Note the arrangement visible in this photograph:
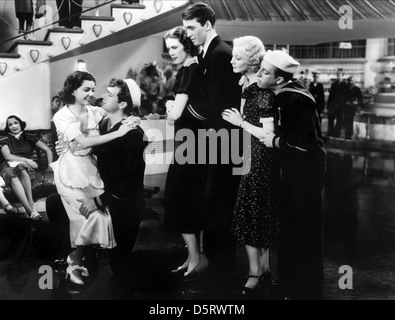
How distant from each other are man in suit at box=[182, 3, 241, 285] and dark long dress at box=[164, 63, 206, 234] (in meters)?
0.06

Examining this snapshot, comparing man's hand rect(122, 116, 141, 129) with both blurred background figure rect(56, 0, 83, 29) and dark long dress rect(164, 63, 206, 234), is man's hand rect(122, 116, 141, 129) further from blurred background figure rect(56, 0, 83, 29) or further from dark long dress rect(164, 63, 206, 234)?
blurred background figure rect(56, 0, 83, 29)

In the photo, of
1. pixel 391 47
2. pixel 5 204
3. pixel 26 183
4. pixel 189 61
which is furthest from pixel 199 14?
pixel 391 47

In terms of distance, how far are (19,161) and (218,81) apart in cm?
168

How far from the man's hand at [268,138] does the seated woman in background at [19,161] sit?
171cm

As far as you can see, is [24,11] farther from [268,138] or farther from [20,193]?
[268,138]

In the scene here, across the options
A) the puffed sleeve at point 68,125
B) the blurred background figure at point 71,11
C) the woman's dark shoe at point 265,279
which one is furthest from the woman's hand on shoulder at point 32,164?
the woman's dark shoe at point 265,279

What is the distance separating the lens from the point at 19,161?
392cm

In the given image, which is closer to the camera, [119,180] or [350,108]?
[119,180]

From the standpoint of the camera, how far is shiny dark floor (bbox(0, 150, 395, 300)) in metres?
3.27

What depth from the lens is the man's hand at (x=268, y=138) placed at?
303 cm

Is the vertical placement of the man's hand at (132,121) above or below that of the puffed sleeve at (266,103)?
below

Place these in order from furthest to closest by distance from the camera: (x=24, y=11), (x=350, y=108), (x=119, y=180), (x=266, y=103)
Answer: (x=350, y=108)
(x=24, y=11)
(x=119, y=180)
(x=266, y=103)

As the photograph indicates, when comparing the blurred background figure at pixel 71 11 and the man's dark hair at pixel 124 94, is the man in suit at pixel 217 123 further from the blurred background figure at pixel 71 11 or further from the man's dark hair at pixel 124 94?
the blurred background figure at pixel 71 11

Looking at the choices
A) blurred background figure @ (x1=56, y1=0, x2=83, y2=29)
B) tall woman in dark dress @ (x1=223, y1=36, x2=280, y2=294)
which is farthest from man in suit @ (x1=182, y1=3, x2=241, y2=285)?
blurred background figure @ (x1=56, y1=0, x2=83, y2=29)
